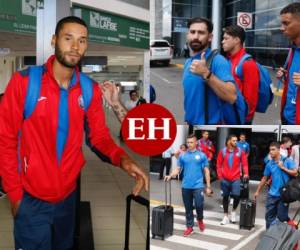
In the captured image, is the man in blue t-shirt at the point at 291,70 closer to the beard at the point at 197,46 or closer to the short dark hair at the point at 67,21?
the beard at the point at 197,46

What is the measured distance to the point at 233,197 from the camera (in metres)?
2.13

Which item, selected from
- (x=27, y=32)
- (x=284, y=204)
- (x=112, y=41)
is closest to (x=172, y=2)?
(x=112, y=41)

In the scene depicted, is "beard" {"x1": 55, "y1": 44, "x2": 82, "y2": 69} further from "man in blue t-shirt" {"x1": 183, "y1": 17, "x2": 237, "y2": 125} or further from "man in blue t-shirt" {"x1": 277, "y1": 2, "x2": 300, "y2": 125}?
"man in blue t-shirt" {"x1": 277, "y1": 2, "x2": 300, "y2": 125}

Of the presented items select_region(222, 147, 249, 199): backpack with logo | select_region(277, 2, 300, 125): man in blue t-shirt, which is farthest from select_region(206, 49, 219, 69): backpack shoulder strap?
select_region(222, 147, 249, 199): backpack with logo

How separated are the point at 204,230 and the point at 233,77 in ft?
1.95

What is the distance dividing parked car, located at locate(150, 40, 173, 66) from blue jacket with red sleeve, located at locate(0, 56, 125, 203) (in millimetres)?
239

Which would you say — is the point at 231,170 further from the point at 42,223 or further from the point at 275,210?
the point at 42,223

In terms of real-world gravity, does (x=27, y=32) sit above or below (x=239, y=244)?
above

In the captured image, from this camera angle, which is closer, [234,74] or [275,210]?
[234,74]

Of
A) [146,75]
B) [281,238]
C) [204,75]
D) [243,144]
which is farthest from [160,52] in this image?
[281,238]

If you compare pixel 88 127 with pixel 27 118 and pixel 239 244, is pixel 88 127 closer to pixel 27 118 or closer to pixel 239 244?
pixel 27 118

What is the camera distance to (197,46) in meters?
1.99

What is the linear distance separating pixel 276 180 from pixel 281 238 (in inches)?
8.3

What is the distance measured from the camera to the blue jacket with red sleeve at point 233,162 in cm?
211
